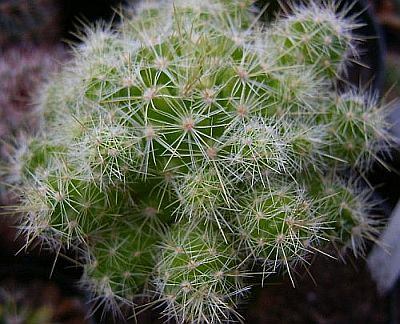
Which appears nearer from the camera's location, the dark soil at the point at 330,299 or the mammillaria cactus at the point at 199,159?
the mammillaria cactus at the point at 199,159

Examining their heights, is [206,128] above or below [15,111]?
above

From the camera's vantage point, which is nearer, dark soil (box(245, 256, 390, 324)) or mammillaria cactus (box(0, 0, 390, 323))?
mammillaria cactus (box(0, 0, 390, 323))

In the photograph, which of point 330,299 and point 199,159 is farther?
point 330,299

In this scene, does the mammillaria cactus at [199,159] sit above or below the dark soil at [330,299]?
above

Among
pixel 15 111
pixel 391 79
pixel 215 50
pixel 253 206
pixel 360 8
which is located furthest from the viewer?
pixel 391 79

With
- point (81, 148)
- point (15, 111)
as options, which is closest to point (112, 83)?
point (81, 148)

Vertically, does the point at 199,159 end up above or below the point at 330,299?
above

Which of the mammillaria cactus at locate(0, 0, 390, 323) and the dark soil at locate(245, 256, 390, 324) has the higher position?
the mammillaria cactus at locate(0, 0, 390, 323)

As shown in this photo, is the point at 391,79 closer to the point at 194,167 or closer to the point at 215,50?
the point at 215,50
